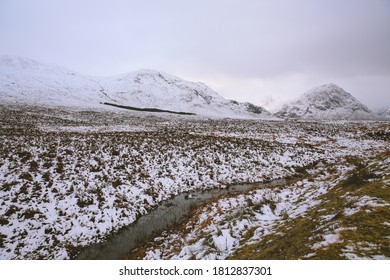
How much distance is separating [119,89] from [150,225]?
384ft

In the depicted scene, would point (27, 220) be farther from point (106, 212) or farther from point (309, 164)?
point (309, 164)

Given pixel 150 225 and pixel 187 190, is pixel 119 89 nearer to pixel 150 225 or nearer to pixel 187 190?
pixel 187 190

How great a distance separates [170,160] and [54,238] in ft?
34.8

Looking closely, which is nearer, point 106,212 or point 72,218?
point 72,218

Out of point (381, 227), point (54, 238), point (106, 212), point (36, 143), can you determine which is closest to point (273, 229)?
point (381, 227)

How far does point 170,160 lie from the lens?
19.9m

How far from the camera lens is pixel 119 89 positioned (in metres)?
120

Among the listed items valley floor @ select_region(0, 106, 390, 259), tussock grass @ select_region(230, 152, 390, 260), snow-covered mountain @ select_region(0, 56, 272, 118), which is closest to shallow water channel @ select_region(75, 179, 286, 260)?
valley floor @ select_region(0, 106, 390, 259)

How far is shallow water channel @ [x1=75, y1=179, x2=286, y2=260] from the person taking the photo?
10.1 m

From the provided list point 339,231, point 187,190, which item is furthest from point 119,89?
point 339,231
